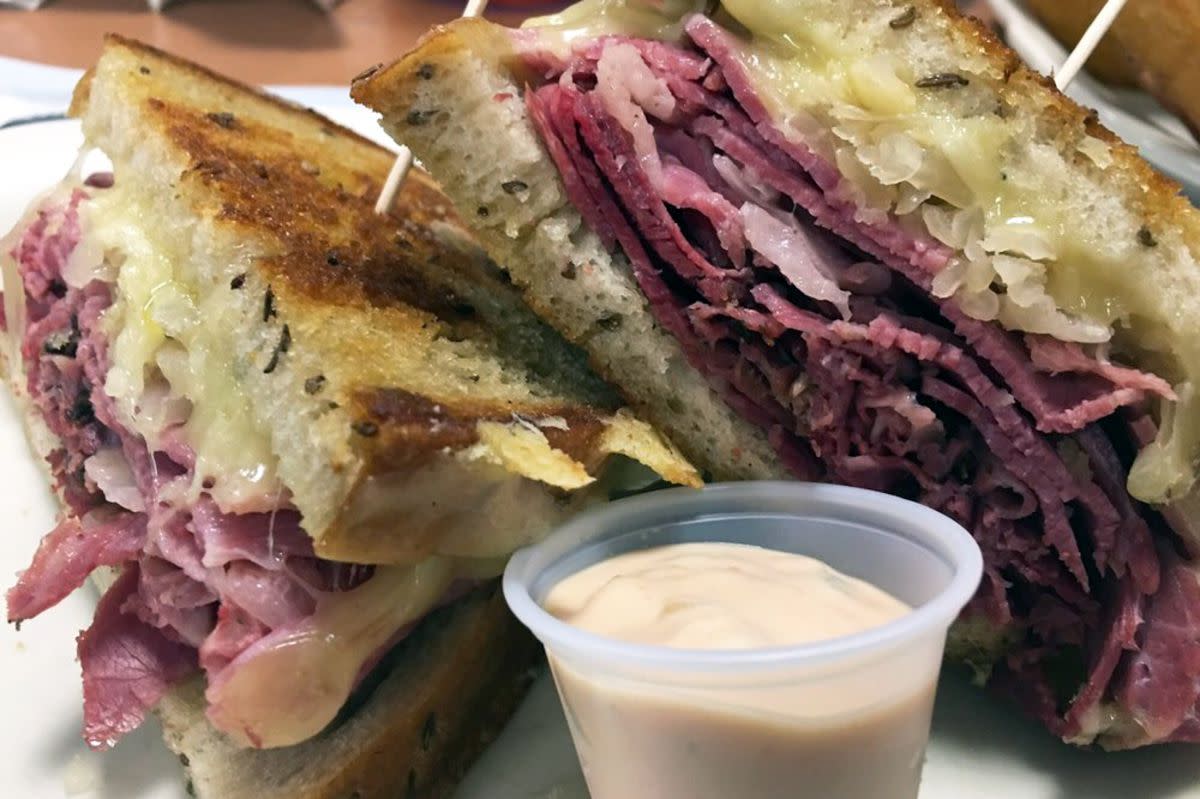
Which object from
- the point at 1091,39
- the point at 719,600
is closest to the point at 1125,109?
the point at 1091,39

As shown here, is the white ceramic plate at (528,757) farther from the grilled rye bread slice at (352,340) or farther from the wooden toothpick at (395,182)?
the wooden toothpick at (395,182)

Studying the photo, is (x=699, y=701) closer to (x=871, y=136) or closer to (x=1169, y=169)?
(x=871, y=136)

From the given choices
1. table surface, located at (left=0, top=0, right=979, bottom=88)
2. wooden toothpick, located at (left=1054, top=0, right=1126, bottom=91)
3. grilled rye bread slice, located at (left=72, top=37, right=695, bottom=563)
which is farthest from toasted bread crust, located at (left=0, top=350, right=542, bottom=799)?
table surface, located at (left=0, top=0, right=979, bottom=88)

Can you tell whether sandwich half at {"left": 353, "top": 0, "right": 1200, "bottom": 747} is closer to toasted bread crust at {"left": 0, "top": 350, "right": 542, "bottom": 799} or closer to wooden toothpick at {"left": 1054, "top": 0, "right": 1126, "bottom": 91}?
wooden toothpick at {"left": 1054, "top": 0, "right": 1126, "bottom": 91}

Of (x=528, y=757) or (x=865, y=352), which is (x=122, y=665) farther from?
(x=865, y=352)

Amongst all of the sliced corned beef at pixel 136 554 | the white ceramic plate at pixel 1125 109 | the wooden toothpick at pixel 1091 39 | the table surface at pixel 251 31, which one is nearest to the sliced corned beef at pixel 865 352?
the wooden toothpick at pixel 1091 39

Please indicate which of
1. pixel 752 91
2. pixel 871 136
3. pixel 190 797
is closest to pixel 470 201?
pixel 752 91
